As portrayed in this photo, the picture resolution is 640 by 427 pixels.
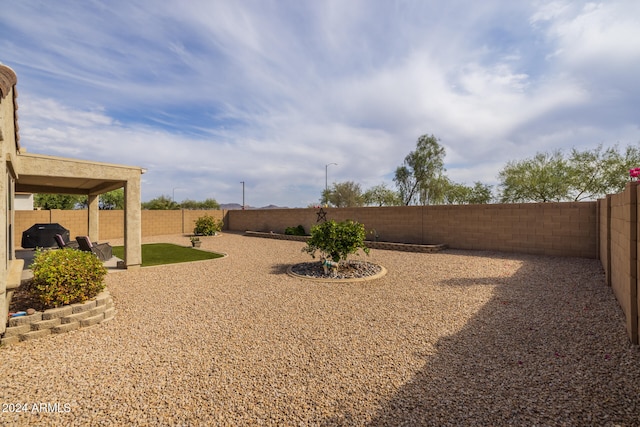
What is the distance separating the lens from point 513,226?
487 inches

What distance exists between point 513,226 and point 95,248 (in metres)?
15.8

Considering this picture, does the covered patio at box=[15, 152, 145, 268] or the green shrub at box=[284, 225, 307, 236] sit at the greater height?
the covered patio at box=[15, 152, 145, 268]

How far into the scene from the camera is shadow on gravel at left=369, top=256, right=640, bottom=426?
112 inches

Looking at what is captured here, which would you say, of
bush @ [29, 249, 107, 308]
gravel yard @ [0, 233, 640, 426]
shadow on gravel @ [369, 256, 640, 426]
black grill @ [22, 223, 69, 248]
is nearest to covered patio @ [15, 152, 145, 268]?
black grill @ [22, 223, 69, 248]

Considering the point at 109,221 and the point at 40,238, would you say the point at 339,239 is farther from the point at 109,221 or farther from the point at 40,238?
the point at 109,221

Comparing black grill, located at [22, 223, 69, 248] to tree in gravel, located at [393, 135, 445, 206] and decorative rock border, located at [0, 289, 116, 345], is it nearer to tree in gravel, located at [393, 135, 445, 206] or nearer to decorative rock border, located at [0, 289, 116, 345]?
decorative rock border, located at [0, 289, 116, 345]

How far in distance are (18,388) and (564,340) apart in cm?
693

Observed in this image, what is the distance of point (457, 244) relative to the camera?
14.0 metres

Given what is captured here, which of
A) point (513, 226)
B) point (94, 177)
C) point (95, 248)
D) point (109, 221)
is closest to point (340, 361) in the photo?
point (94, 177)

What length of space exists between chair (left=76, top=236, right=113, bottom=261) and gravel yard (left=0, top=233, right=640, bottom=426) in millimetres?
4072

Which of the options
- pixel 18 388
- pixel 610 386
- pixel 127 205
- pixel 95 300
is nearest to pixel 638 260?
pixel 610 386

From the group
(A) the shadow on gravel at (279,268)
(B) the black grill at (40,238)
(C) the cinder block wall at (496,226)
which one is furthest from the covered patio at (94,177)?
(C) the cinder block wall at (496,226)

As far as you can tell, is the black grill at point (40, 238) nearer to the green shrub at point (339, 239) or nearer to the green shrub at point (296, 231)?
the green shrub at point (296, 231)

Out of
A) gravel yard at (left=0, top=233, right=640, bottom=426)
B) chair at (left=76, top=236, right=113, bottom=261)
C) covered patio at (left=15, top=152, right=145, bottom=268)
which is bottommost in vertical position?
gravel yard at (left=0, top=233, right=640, bottom=426)
